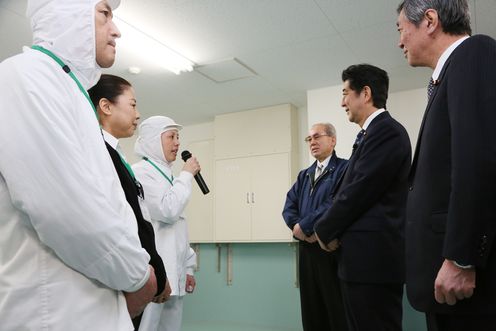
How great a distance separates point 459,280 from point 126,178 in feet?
3.06

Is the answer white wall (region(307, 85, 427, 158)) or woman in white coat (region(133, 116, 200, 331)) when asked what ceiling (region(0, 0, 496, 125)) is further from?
woman in white coat (region(133, 116, 200, 331))

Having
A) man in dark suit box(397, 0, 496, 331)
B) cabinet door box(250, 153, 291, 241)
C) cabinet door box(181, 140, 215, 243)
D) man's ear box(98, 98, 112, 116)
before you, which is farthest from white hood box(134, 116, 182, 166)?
cabinet door box(181, 140, 215, 243)

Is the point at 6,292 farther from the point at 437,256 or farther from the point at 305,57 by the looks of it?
the point at 305,57

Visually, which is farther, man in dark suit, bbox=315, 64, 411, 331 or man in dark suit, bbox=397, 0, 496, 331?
man in dark suit, bbox=315, 64, 411, 331

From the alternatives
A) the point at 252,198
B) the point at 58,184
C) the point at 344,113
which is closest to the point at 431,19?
the point at 58,184

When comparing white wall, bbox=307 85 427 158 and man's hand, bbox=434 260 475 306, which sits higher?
white wall, bbox=307 85 427 158

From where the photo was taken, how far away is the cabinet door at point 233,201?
480cm

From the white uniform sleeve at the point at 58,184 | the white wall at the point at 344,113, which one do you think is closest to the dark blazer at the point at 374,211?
the white uniform sleeve at the point at 58,184

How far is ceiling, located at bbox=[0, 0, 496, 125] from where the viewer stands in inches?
110

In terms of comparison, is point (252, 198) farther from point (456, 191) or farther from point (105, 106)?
point (456, 191)

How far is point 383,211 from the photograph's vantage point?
5.81 feet

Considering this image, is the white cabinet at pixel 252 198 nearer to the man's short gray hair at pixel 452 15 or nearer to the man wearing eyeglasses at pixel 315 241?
the man wearing eyeglasses at pixel 315 241

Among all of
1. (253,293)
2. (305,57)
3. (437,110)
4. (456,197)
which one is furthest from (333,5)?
(253,293)

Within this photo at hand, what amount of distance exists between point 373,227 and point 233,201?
325 centimetres
